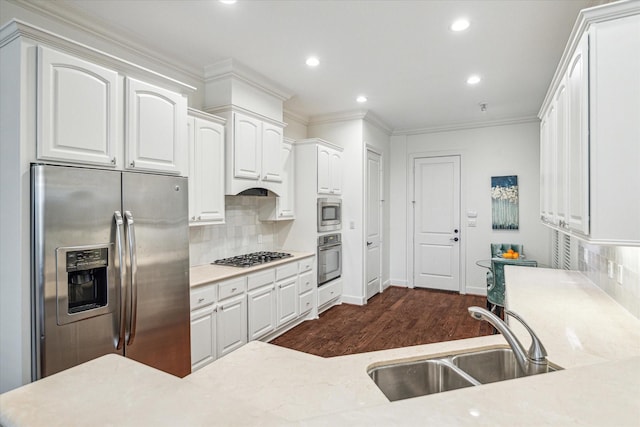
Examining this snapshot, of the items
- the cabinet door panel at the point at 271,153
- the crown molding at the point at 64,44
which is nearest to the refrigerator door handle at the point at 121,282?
the crown molding at the point at 64,44

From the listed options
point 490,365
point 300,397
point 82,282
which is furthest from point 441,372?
point 82,282

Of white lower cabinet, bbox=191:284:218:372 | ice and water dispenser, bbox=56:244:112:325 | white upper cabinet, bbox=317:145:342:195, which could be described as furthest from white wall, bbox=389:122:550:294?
ice and water dispenser, bbox=56:244:112:325

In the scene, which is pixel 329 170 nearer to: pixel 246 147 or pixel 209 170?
pixel 246 147

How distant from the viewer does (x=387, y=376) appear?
1282 mm

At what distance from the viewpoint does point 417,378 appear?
132 centimetres

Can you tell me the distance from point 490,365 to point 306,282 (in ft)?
9.40

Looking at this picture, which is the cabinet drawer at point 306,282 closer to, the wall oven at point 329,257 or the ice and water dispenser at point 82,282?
the wall oven at point 329,257

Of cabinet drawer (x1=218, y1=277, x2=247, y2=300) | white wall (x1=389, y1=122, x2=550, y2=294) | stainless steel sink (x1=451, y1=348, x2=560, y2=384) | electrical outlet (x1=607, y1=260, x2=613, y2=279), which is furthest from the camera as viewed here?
white wall (x1=389, y1=122, x2=550, y2=294)

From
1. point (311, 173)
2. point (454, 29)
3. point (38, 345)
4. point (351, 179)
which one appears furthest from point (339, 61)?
point (38, 345)

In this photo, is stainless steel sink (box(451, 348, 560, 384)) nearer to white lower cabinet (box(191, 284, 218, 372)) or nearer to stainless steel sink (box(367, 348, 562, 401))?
stainless steel sink (box(367, 348, 562, 401))

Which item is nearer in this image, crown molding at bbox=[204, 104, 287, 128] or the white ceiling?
the white ceiling

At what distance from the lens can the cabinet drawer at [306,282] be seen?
4.04 meters

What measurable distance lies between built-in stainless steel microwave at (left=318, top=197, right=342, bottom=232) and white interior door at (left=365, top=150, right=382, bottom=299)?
0.45m

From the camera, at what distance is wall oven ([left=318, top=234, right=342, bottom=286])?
4410 millimetres
